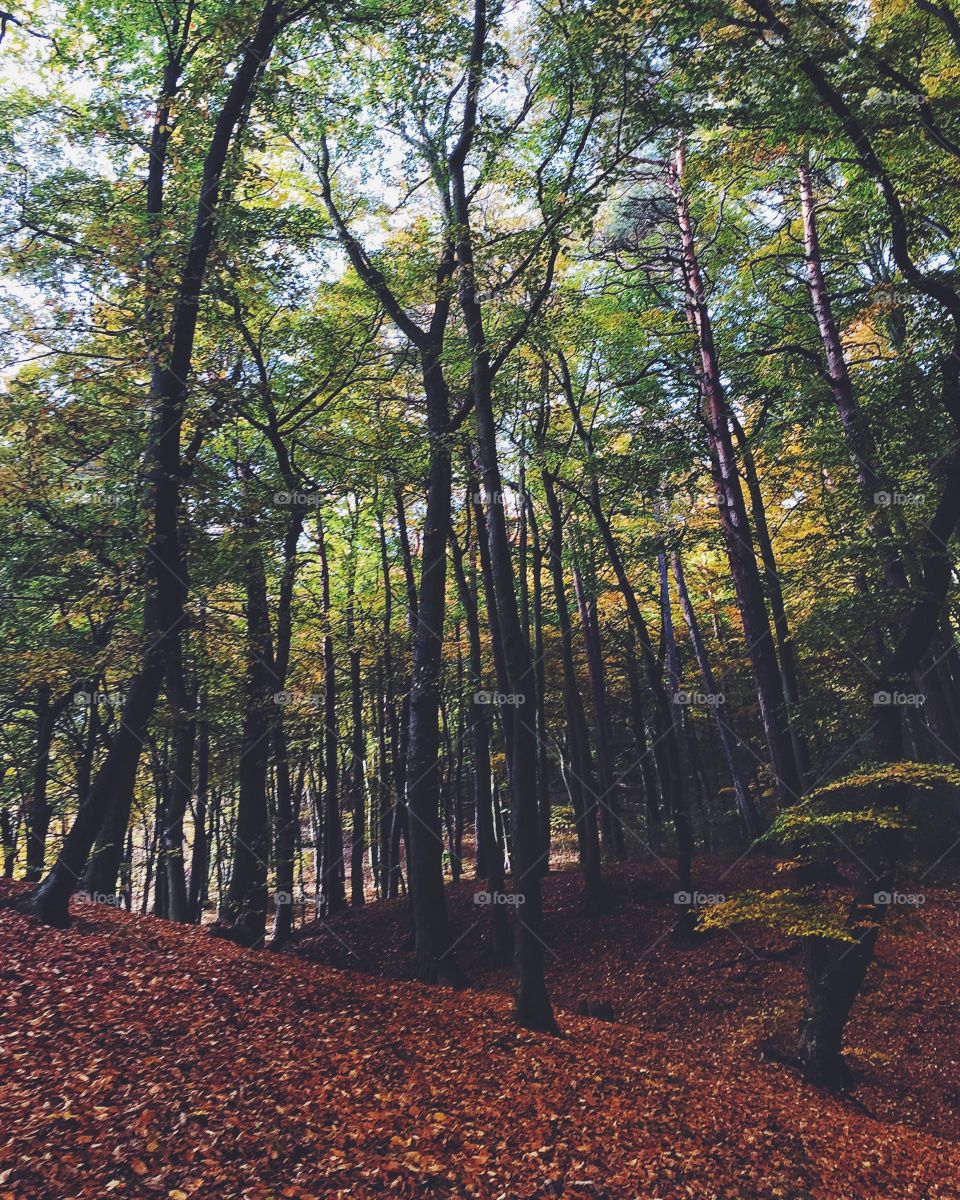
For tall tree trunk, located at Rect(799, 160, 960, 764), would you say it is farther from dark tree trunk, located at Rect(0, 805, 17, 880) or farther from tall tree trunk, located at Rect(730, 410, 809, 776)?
dark tree trunk, located at Rect(0, 805, 17, 880)

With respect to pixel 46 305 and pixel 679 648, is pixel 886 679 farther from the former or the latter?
pixel 679 648

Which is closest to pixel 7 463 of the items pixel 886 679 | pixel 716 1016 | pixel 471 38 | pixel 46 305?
pixel 46 305

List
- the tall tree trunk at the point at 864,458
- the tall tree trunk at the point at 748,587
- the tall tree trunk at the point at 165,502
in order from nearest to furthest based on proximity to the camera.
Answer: the tall tree trunk at the point at 165,502 → the tall tree trunk at the point at 864,458 → the tall tree trunk at the point at 748,587

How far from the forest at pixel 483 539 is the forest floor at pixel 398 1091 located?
46mm

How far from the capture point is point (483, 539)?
14.7 metres

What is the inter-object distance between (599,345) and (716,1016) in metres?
13.5

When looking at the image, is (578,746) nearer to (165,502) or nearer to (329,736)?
(329,736)

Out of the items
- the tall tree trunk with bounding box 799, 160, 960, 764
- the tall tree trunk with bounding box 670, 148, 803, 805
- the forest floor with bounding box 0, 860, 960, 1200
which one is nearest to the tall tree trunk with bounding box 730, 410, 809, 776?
the tall tree trunk with bounding box 799, 160, 960, 764

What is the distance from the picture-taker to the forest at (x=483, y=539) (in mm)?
5387

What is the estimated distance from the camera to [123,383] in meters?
9.90

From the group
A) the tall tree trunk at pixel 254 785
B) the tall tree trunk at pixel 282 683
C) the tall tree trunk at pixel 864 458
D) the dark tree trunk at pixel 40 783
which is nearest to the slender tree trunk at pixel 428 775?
the tall tree trunk at pixel 282 683

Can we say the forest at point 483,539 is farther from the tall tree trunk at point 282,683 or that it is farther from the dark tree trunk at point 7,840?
the dark tree trunk at point 7,840

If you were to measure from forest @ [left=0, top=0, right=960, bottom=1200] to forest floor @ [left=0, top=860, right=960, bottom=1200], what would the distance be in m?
0.05

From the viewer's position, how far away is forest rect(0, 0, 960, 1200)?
17.7 feet
